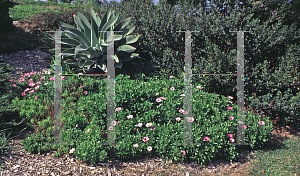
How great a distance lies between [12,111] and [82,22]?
2.59 metres

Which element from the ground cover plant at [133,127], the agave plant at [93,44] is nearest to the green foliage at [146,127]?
the ground cover plant at [133,127]

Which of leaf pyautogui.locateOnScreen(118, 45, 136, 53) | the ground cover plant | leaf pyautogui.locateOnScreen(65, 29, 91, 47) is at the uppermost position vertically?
leaf pyautogui.locateOnScreen(65, 29, 91, 47)

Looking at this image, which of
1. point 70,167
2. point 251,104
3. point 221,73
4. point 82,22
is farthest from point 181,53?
point 70,167

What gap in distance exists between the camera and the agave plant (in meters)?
5.27

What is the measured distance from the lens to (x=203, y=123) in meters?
4.01

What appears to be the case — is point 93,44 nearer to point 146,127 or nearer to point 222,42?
point 146,127

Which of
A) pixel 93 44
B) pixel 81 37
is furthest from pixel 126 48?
pixel 81 37

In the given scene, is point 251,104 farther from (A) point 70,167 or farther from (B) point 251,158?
(A) point 70,167

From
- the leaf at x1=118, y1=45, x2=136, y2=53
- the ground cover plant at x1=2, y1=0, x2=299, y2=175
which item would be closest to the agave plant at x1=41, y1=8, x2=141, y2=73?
the leaf at x1=118, y1=45, x2=136, y2=53

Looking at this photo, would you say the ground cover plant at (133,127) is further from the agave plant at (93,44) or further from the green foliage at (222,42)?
the agave plant at (93,44)

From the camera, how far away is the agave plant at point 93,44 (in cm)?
527

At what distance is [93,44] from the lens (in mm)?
5328

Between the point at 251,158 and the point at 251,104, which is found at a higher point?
the point at 251,104

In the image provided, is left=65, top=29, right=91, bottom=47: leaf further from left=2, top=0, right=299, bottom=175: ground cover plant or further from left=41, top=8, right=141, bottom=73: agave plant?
left=2, top=0, right=299, bottom=175: ground cover plant
